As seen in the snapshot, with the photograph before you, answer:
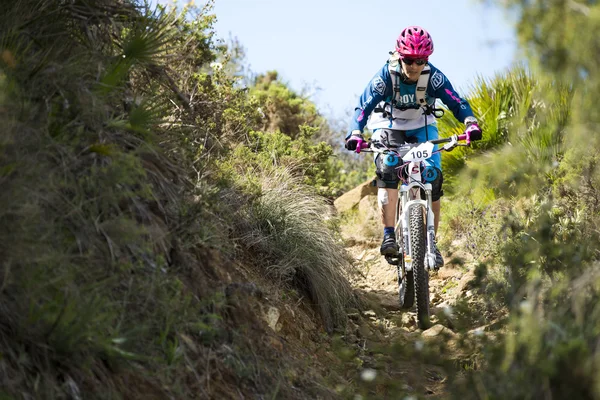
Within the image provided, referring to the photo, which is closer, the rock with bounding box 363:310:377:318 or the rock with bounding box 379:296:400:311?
the rock with bounding box 363:310:377:318

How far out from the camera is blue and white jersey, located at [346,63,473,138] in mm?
7250

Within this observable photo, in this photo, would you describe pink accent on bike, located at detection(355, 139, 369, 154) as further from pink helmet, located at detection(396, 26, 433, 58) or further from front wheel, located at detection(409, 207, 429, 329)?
pink helmet, located at detection(396, 26, 433, 58)

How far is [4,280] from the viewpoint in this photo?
3680 mm

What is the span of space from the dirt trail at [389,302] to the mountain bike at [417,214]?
0.26 meters

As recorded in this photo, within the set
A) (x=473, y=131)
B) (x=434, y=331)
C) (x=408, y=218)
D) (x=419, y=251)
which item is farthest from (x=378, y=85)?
(x=434, y=331)

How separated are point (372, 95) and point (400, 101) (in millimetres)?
238

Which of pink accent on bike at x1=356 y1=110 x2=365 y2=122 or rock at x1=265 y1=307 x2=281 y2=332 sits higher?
pink accent on bike at x1=356 y1=110 x2=365 y2=122

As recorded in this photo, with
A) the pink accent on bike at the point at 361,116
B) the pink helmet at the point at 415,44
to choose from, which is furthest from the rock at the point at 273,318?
the pink helmet at the point at 415,44

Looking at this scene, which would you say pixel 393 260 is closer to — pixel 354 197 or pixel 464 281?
pixel 464 281

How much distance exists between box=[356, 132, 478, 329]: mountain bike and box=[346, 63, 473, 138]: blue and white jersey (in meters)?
0.30

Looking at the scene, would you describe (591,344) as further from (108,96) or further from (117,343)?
(108,96)

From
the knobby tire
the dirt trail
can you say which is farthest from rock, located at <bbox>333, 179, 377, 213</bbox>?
the knobby tire

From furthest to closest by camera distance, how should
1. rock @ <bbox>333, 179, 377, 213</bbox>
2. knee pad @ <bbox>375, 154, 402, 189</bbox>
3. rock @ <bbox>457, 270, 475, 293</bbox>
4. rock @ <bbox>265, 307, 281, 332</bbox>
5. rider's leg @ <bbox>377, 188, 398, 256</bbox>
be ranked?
rock @ <bbox>333, 179, 377, 213</bbox>
rock @ <bbox>457, 270, 475, 293</bbox>
rider's leg @ <bbox>377, 188, 398, 256</bbox>
knee pad @ <bbox>375, 154, 402, 189</bbox>
rock @ <bbox>265, 307, 281, 332</bbox>

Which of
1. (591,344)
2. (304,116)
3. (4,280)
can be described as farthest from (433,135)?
(304,116)
